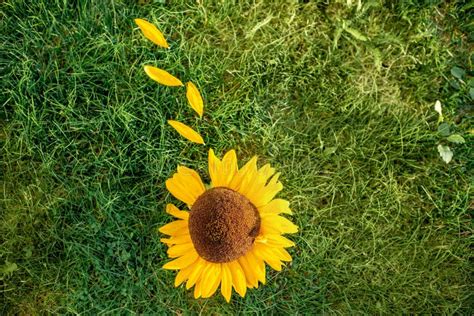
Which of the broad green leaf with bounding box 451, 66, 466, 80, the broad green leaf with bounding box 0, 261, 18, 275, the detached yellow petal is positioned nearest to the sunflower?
the detached yellow petal

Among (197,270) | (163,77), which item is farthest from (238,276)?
(163,77)

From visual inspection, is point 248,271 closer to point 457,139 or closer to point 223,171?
point 223,171

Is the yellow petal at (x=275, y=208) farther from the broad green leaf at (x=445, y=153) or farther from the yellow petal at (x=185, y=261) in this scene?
the broad green leaf at (x=445, y=153)

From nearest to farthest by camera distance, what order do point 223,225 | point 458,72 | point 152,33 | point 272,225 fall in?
1. point 223,225
2. point 272,225
3. point 152,33
4. point 458,72

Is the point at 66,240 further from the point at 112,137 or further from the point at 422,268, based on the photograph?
the point at 422,268

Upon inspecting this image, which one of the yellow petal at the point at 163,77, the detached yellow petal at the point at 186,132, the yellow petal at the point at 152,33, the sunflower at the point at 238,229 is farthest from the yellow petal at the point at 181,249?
the yellow petal at the point at 152,33

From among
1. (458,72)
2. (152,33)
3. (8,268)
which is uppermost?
(458,72)

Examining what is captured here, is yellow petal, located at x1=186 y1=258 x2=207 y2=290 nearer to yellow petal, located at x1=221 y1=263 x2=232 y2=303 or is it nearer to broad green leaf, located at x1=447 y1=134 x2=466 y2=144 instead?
yellow petal, located at x1=221 y1=263 x2=232 y2=303
